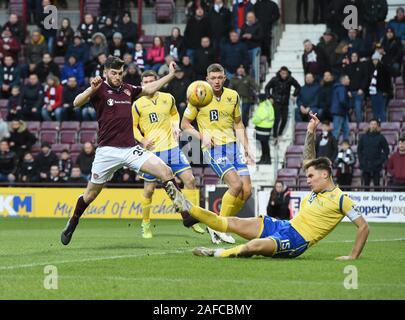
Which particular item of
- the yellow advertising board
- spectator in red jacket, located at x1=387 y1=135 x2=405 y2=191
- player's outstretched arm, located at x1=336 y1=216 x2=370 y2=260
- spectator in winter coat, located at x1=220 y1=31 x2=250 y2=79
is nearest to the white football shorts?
player's outstretched arm, located at x1=336 y1=216 x2=370 y2=260

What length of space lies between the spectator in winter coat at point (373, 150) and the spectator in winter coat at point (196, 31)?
19.8 ft

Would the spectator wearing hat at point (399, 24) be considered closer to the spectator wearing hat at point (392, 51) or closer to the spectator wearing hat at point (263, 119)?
the spectator wearing hat at point (392, 51)

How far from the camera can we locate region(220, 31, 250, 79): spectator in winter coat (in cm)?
2764

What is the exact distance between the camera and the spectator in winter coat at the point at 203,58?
2775 centimetres

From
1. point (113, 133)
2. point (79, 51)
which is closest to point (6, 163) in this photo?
point (79, 51)

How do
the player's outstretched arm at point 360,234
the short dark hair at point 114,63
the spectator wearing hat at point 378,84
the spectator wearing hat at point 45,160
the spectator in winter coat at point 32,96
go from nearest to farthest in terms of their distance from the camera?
the player's outstretched arm at point 360,234 < the short dark hair at point 114,63 < the spectator wearing hat at point 378,84 < the spectator wearing hat at point 45,160 < the spectator in winter coat at point 32,96

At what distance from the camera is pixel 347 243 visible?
1627 cm

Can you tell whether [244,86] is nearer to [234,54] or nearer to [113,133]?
[234,54]

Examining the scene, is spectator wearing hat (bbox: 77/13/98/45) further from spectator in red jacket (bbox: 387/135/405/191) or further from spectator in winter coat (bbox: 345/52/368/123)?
spectator in red jacket (bbox: 387/135/405/191)

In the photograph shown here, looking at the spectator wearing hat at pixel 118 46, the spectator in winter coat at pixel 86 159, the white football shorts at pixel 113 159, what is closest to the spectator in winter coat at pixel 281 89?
the spectator wearing hat at pixel 118 46

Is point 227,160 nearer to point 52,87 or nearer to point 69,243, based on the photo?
point 69,243

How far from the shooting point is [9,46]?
30734 mm

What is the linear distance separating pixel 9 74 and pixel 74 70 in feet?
6.96
